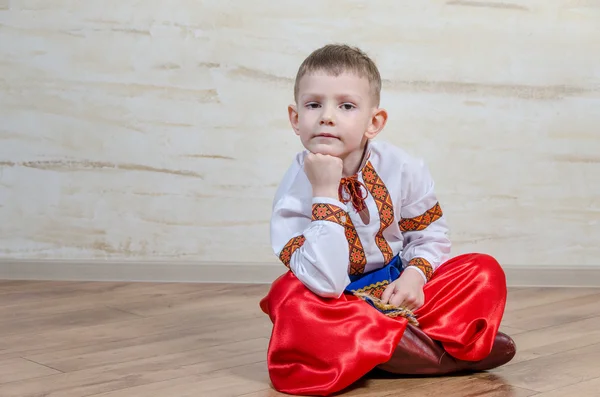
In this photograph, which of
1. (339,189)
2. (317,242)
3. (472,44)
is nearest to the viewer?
(317,242)

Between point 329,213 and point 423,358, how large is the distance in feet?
0.94

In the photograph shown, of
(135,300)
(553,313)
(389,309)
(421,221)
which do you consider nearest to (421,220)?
(421,221)

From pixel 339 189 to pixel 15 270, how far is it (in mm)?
1252

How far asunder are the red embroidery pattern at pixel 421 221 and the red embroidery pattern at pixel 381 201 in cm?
6

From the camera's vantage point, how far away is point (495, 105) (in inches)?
91.3

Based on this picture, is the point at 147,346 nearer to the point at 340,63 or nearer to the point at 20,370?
the point at 20,370

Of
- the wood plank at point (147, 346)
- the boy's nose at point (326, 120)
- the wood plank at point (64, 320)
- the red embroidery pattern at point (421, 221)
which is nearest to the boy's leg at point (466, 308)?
the red embroidery pattern at point (421, 221)

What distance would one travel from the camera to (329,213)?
1.40 meters

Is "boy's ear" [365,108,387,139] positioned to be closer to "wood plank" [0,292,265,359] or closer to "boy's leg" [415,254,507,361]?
"boy's leg" [415,254,507,361]

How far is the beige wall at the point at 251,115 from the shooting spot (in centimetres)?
230

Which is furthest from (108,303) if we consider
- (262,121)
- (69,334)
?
(262,121)

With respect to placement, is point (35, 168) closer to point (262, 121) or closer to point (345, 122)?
point (262, 121)

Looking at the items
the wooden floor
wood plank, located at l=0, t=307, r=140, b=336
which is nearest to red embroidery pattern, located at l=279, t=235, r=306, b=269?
the wooden floor

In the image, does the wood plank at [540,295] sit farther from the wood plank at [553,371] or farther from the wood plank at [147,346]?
the wood plank at [147,346]
